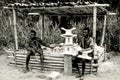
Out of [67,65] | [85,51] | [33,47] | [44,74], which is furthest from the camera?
[33,47]

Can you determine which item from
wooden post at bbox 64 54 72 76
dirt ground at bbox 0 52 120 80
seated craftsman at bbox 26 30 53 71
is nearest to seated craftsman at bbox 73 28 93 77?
wooden post at bbox 64 54 72 76

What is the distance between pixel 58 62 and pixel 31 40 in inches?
42.4

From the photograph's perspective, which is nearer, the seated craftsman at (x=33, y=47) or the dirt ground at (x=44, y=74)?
the dirt ground at (x=44, y=74)

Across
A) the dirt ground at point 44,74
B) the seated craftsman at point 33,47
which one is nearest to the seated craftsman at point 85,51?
the dirt ground at point 44,74

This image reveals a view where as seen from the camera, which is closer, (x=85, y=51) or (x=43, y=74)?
(x=85, y=51)

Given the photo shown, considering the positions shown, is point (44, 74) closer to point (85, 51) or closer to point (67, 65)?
point (67, 65)

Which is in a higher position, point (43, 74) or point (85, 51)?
point (85, 51)

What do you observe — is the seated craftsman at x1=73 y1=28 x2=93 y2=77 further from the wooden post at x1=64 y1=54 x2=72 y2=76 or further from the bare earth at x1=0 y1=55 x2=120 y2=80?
the bare earth at x1=0 y1=55 x2=120 y2=80

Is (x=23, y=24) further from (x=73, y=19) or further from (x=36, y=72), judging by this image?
(x=36, y=72)

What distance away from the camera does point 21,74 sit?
8531 millimetres

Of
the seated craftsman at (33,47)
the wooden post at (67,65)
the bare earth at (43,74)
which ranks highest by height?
the seated craftsman at (33,47)

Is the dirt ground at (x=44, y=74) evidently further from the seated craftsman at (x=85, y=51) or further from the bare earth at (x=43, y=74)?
the seated craftsman at (x=85, y=51)

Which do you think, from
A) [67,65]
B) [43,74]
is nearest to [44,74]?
[43,74]

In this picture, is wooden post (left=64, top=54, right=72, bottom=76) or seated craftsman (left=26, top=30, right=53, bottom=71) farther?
seated craftsman (left=26, top=30, right=53, bottom=71)
